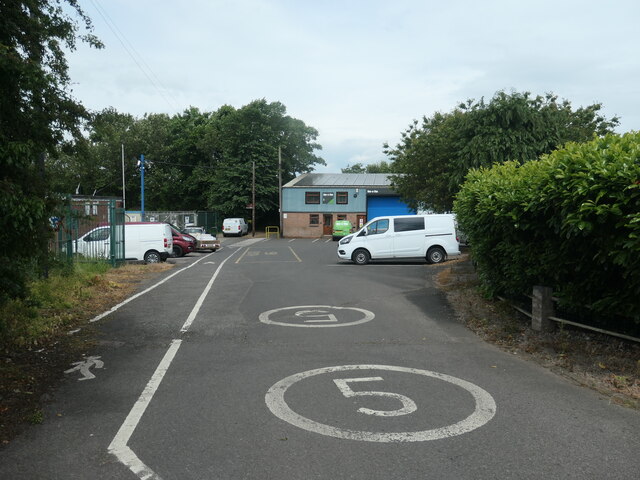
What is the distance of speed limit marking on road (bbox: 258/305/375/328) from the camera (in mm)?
8719

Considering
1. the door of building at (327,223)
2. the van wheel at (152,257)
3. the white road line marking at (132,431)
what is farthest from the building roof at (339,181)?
the white road line marking at (132,431)

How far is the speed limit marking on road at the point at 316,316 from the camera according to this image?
872 centimetres

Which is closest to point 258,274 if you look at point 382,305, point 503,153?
point 382,305

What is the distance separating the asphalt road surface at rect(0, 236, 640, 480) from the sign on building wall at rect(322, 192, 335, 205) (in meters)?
47.3

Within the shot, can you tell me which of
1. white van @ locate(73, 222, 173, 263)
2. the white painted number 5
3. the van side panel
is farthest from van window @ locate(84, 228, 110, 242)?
the white painted number 5

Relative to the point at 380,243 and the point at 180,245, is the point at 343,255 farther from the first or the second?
the point at 180,245

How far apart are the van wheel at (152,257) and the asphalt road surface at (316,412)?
13337 mm

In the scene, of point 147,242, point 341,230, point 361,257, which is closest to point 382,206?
point 341,230

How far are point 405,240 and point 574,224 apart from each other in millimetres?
14954

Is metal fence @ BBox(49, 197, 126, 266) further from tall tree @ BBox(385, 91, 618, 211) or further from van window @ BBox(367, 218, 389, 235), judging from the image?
tall tree @ BBox(385, 91, 618, 211)

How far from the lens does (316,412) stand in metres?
4.58

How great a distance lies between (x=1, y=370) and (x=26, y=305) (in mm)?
2184

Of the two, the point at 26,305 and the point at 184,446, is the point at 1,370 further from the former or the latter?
the point at 184,446

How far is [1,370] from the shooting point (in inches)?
227
